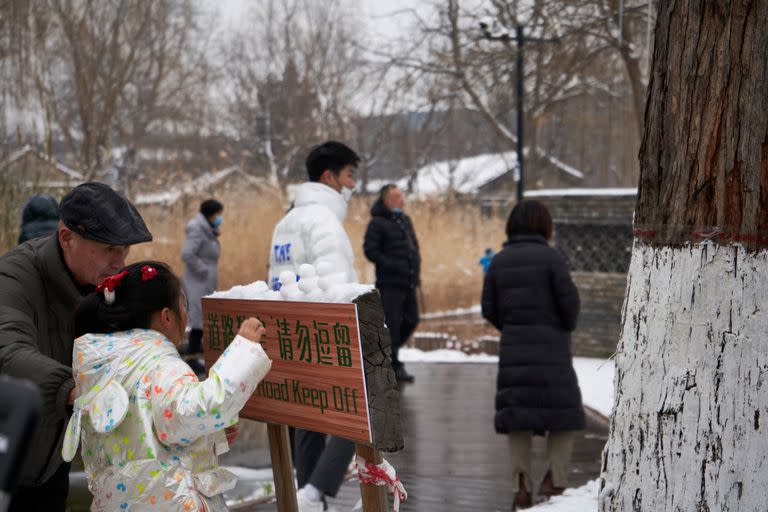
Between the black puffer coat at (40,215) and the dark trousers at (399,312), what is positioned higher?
the black puffer coat at (40,215)

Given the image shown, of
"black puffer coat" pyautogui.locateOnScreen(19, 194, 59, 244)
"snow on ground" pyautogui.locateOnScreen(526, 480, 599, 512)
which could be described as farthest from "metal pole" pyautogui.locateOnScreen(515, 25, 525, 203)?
"black puffer coat" pyautogui.locateOnScreen(19, 194, 59, 244)

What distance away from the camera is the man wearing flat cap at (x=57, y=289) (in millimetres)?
3402

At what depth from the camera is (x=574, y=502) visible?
20.8ft

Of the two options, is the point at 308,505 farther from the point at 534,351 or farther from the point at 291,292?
the point at 291,292

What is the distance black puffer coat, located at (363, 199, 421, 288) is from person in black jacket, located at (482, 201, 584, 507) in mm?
3757

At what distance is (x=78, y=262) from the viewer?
362cm

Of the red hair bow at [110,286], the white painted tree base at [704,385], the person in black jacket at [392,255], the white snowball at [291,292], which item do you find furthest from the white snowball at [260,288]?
the person in black jacket at [392,255]

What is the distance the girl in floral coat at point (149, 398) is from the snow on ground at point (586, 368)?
6737 millimetres

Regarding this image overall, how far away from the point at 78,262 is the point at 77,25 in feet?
A: 59.5

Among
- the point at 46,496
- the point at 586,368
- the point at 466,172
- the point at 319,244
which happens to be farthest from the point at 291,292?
the point at 466,172

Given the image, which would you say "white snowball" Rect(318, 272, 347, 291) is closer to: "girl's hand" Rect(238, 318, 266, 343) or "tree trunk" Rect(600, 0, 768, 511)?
"girl's hand" Rect(238, 318, 266, 343)

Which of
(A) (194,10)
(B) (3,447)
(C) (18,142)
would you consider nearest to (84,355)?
(B) (3,447)

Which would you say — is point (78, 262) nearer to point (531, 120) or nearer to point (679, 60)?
point (679, 60)

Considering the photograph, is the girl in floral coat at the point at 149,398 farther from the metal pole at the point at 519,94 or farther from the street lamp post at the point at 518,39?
the street lamp post at the point at 518,39
